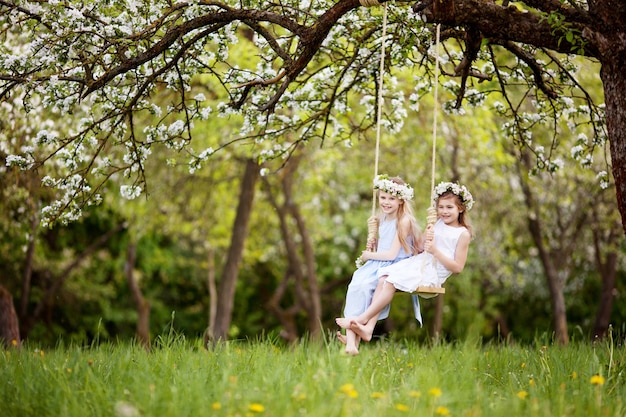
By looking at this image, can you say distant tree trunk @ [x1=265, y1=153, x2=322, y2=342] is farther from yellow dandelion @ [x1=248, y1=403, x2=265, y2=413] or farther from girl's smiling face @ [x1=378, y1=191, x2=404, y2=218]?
yellow dandelion @ [x1=248, y1=403, x2=265, y2=413]

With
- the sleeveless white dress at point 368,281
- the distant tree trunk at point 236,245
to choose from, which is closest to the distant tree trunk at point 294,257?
the distant tree trunk at point 236,245

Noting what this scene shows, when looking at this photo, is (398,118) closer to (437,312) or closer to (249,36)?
(249,36)

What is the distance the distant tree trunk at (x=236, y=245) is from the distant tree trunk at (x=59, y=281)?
4.51 m

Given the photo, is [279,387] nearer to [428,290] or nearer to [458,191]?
[428,290]

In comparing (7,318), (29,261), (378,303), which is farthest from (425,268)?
(29,261)

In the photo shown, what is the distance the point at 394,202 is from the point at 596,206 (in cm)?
965

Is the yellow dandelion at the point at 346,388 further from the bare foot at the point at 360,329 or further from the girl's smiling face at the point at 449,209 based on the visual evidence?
the girl's smiling face at the point at 449,209

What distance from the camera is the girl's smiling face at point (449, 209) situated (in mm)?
6699

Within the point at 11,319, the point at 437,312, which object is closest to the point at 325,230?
the point at 437,312

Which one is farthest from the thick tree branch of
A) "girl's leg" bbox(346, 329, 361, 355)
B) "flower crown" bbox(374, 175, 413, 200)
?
"girl's leg" bbox(346, 329, 361, 355)

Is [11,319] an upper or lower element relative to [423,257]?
lower

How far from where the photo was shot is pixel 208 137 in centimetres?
1323

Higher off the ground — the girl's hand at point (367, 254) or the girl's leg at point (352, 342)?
the girl's hand at point (367, 254)

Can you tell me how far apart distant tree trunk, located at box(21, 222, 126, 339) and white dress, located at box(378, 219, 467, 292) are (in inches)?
439
